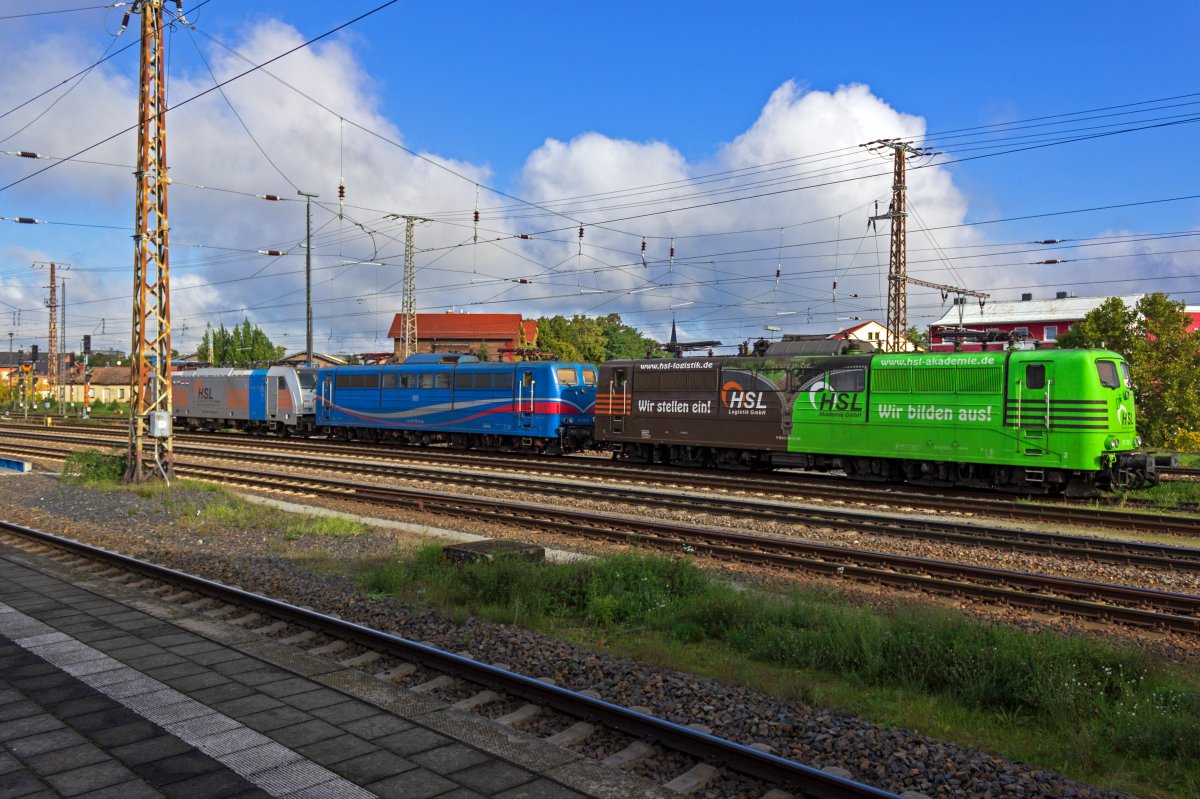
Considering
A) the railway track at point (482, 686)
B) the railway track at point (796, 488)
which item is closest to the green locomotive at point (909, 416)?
the railway track at point (796, 488)

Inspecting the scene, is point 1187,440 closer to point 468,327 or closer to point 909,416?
point 909,416

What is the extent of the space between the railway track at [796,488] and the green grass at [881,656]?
27.6ft

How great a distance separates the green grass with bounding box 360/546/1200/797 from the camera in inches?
230

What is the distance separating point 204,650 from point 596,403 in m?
20.9

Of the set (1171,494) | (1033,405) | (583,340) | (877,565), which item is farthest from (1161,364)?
(583,340)

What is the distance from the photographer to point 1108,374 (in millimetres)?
18844

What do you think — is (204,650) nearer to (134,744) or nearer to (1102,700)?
(134,744)

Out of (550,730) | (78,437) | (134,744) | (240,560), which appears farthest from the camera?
(78,437)

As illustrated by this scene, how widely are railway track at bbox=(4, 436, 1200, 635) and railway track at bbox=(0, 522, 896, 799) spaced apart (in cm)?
615

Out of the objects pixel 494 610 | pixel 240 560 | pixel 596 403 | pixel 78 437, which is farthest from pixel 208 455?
pixel 494 610

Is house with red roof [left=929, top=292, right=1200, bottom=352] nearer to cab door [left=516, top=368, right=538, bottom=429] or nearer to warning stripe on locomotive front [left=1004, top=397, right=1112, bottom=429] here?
cab door [left=516, top=368, right=538, bottom=429]

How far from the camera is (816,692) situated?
6.85 m

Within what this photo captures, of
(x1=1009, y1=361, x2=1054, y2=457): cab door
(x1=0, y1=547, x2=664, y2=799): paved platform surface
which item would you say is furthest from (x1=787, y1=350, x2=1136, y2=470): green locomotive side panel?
(x1=0, y1=547, x2=664, y2=799): paved platform surface

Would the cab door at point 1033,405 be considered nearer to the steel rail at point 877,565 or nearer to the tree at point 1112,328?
the steel rail at point 877,565
